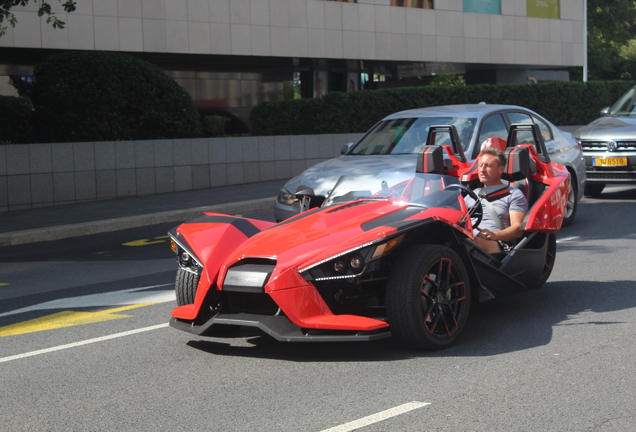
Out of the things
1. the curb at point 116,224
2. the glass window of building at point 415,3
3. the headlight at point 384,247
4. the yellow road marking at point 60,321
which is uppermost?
the glass window of building at point 415,3

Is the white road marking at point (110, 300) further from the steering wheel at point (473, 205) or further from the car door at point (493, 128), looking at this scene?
the car door at point (493, 128)

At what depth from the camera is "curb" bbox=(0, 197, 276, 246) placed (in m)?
11.8

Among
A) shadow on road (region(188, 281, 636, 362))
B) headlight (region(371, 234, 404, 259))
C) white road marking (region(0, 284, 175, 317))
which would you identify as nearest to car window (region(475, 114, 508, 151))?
shadow on road (region(188, 281, 636, 362))

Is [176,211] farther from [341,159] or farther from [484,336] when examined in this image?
[484,336]

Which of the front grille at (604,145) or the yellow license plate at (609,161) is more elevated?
the front grille at (604,145)

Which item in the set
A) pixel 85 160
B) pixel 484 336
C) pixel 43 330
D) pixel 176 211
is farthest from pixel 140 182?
pixel 484 336

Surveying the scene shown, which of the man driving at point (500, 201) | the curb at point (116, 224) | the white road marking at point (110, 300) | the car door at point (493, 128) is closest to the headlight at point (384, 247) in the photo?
the man driving at point (500, 201)

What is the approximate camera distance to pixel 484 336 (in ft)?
18.6

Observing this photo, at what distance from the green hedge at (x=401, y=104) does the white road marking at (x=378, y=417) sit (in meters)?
16.1

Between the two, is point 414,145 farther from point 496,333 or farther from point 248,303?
point 248,303

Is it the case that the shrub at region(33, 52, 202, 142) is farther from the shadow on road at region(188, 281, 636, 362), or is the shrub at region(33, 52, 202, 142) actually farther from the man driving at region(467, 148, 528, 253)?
the shadow on road at region(188, 281, 636, 362)

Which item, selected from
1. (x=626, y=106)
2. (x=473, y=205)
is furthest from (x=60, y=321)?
(x=626, y=106)

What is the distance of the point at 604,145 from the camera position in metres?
14.0

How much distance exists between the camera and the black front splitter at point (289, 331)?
482 cm
